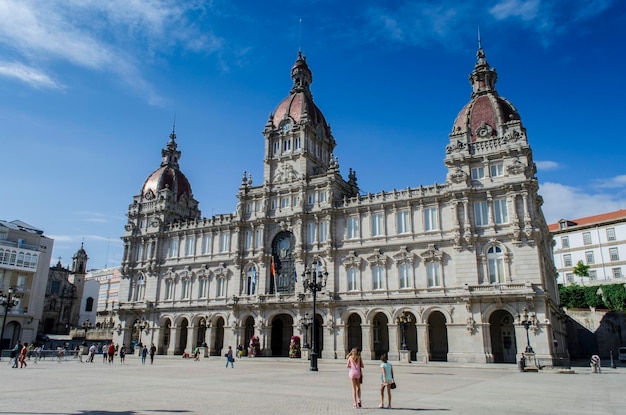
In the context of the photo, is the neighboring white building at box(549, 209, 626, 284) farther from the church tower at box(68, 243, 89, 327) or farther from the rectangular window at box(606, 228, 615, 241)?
the church tower at box(68, 243, 89, 327)

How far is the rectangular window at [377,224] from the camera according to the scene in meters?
51.2

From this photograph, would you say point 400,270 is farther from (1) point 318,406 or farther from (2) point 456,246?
(1) point 318,406

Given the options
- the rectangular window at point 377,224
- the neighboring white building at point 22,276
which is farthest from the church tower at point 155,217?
the rectangular window at point 377,224

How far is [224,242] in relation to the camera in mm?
61656

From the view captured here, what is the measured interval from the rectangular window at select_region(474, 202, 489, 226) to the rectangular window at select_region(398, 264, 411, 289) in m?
8.30

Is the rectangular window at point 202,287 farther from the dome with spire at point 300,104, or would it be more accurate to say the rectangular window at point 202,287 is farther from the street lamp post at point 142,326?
the dome with spire at point 300,104

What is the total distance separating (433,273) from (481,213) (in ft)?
24.7

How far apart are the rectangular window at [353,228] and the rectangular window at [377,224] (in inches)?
73.2

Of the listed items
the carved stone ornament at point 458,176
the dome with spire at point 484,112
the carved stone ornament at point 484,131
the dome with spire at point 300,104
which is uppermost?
the dome with spire at point 300,104

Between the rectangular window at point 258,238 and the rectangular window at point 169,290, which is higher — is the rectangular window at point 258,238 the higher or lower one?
the higher one

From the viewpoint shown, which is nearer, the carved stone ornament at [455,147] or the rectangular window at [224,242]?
the carved stone ornament at [455,147]

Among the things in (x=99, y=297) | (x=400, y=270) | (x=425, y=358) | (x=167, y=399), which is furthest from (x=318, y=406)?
(x=99, y=297)

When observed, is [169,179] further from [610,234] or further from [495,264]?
[610,234]

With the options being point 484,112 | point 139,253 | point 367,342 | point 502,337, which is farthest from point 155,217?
point 502,337
